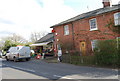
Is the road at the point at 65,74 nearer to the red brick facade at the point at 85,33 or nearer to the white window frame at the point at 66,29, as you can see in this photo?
the red brick facade at the point at 85,33

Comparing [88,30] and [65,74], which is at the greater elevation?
[88,30]

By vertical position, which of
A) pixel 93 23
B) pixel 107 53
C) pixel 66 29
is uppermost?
pixel 93 23

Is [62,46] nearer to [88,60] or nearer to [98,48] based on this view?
[88,60]

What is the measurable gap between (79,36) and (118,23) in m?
5.95

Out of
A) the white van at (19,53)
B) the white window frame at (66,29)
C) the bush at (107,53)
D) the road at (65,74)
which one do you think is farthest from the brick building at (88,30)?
the white van at (19,53)

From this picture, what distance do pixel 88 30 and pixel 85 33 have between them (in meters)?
0.68

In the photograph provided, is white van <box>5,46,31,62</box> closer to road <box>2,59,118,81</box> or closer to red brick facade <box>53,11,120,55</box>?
red brick facade <box>53,11,120,55</box>

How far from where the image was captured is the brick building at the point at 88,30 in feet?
50.0

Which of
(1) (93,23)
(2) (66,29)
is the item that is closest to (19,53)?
(2) (66,29)

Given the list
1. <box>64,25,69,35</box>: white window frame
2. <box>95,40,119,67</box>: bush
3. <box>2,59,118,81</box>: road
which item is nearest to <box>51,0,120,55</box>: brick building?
<box>64,25,69,35</box>: white window frame

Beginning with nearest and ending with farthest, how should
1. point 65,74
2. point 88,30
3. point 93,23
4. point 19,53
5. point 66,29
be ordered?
1. point 65,74
2. point 93,23
3. point 19,53
4. point 88,30
5. point 66,29

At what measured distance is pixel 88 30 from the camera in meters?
17.8

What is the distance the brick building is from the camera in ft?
50.0

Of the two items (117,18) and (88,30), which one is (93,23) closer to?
(88,30)
